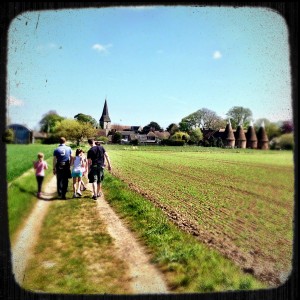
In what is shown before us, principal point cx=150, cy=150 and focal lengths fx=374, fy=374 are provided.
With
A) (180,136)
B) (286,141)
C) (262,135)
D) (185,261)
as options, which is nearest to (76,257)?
(185,261)

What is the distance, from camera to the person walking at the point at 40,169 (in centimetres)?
246

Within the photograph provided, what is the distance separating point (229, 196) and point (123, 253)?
2.78 ft

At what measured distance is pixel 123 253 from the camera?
8.50 feet

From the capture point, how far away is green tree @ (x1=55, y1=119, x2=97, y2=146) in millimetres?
2539

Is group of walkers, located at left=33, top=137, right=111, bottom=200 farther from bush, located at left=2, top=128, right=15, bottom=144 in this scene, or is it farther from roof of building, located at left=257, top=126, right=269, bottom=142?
roof of building, located at left=257, top=126, right=269, bottom=142

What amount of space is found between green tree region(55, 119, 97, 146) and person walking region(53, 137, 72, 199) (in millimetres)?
50

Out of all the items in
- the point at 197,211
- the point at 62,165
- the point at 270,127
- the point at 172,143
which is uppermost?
the point at 270,127

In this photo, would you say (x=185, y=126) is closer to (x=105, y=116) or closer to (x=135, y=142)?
(x=135, y=142)

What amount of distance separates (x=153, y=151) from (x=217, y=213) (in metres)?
0.64

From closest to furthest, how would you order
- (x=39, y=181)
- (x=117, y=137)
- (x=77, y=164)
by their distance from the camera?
1. (x=39, y=181)
2. (x=77, y=164)
3. (x=117, y=137)

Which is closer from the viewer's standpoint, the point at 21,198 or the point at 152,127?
the point at 21,198

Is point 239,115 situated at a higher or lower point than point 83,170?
higher

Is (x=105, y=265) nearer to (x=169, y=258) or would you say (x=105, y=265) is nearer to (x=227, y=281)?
(x=169, y=258)

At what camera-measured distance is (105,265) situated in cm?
255
